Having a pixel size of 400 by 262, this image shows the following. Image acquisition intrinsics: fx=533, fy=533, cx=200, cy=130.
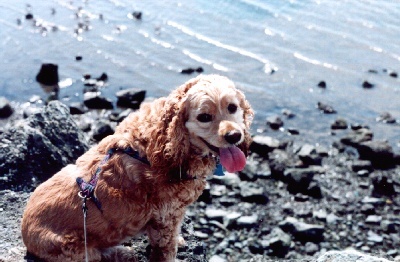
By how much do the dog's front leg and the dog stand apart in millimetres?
11

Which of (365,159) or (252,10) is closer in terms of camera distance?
(365,159)

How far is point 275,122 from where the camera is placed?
13.7m

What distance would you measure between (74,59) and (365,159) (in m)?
9.86

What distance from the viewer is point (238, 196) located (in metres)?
10.8

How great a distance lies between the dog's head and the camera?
5270mm

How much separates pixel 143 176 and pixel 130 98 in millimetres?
A: 9322

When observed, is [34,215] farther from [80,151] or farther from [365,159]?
[365,159]

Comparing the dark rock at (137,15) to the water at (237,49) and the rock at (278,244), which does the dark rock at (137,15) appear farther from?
the rock at (278,244)

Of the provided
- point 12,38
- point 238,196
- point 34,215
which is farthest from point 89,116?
point 34,215

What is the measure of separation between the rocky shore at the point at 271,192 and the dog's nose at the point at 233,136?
2.02 meters

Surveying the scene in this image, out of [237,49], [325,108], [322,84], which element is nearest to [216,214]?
[325,108]

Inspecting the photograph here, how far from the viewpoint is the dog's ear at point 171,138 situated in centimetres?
535

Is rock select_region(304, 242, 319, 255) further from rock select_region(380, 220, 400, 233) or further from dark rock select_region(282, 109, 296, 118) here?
dark rock select_region(282, 109, 296, 118)

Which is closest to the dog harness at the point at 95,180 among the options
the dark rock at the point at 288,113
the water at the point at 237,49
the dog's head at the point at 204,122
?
the dog's head at the point at 204,122
